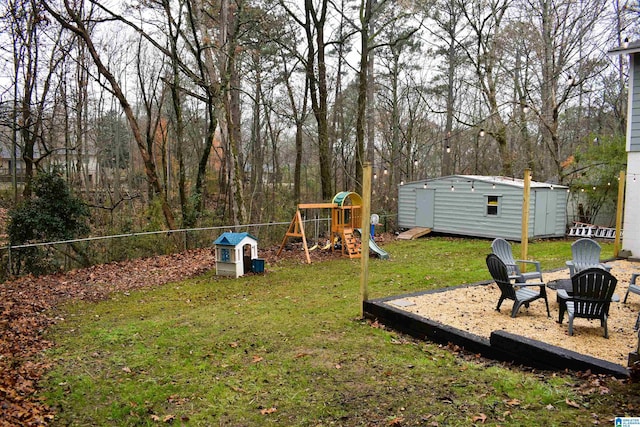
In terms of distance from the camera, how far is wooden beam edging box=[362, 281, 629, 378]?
3.74 meters

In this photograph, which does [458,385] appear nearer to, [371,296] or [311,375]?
[311,375]

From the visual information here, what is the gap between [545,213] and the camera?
557 inches

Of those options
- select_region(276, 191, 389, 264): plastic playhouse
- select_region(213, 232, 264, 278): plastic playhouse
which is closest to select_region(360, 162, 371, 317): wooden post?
select_region(213, 232, 264, 278): plastic playhouse

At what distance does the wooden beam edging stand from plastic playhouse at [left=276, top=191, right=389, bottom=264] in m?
5.63

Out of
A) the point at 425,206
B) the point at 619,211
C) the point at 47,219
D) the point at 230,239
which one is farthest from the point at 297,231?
the point at 619,211

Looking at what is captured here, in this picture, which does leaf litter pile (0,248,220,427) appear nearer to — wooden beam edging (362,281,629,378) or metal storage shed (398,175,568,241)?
wooden beam edging (362,281,629,378)

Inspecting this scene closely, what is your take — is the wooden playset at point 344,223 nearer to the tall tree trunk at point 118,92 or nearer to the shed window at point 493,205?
the tall tree trunk at point 118,92

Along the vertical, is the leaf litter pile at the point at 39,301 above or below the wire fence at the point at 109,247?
below

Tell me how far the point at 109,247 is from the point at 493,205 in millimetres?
11945

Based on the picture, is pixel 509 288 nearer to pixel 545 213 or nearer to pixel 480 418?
pixel 480 418

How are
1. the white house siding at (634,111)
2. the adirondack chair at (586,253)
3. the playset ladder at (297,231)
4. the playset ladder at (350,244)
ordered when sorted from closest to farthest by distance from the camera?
the adirondack chair at (586,253) < the white house siding at (634,111) < the playset ladder at (297,231) < the playset ladder at (350,244)

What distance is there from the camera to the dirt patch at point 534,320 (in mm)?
4426

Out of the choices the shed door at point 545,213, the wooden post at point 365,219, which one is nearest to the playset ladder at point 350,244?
the wooden post at point 365,219

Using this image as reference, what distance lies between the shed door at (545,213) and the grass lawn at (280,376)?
977 centimetres
